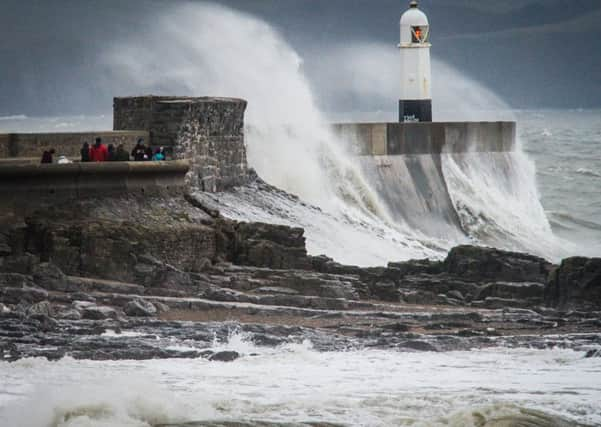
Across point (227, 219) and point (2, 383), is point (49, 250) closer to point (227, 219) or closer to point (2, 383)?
point (227, 219)

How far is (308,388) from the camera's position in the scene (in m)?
12.5

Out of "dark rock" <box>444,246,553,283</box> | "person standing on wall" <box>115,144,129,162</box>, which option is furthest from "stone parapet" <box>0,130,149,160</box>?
"dark rock" <box>444,246,553,283</box>

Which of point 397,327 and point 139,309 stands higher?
point 139,309

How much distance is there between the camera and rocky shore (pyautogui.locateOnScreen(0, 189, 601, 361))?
46.2 feet

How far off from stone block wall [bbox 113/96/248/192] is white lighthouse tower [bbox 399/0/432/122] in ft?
26.0

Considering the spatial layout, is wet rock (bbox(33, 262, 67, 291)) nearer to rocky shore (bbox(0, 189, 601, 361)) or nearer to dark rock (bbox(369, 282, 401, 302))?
rocky shore (bbox(0, 189, 601, 361))

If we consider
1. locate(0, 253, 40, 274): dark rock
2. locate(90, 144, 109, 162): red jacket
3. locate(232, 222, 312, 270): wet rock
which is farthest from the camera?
locate(90, 144, 109, 162): red jacket

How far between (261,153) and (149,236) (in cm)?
607

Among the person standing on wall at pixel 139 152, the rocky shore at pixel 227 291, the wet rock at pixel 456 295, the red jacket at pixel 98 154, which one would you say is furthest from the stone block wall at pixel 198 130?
the wet rock at pixel 456 295

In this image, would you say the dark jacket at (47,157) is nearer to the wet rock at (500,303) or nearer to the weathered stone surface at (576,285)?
the wet rock at (500,303)

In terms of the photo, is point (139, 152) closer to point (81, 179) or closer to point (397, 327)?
point (81, 179)

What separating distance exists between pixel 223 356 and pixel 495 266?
3970 mm

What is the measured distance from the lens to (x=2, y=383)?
12.4 m

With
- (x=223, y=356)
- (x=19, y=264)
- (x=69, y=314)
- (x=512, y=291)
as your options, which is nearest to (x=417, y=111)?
(x=512, y=291)
